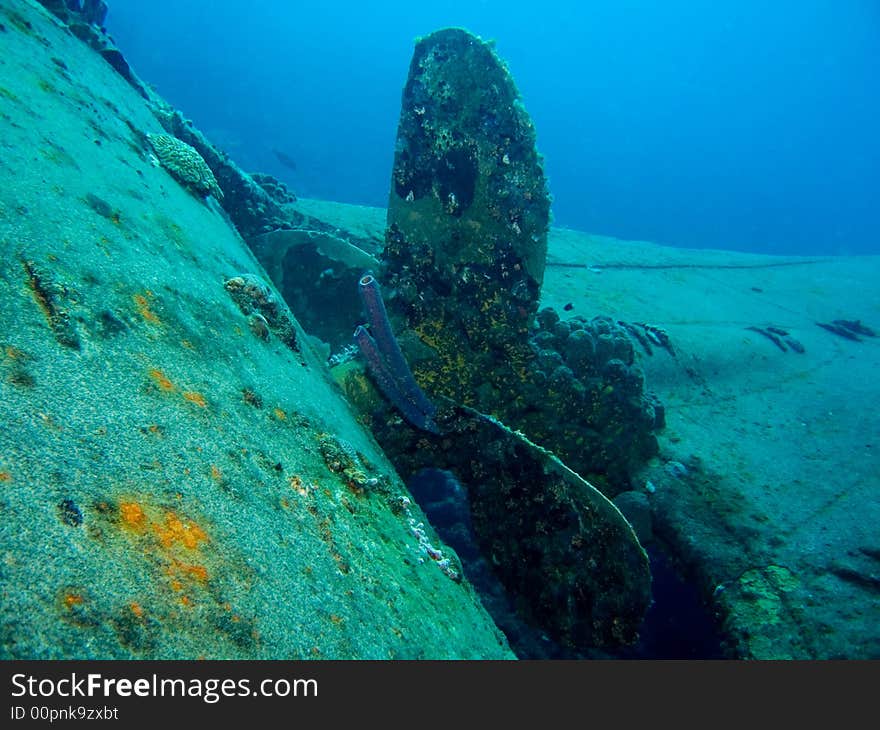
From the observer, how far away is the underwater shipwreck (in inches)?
58.9

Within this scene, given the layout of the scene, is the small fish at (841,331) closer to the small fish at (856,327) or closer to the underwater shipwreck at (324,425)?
the small fish at (856,327)

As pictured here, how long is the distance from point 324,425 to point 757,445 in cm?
571

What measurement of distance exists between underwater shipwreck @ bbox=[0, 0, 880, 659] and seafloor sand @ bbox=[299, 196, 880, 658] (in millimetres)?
64

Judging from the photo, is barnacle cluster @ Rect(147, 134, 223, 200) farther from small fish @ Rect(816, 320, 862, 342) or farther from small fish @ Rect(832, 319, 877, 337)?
small fish @ Rect(832, 319, 877, 337)

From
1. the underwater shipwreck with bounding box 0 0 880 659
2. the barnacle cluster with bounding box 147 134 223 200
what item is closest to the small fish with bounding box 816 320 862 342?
the underwater shipwreck with bounding box 0 0 880 659

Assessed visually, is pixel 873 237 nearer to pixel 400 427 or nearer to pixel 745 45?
pixel 745 45

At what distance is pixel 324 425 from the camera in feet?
9.91

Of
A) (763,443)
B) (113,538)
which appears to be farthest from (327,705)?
(763,443)

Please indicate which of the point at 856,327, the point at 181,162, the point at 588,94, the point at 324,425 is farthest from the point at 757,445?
the point at 588,94

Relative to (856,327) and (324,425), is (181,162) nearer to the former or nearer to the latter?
(324,425)

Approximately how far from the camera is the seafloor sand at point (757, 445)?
12.9 feet

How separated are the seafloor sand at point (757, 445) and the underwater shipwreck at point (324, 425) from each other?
6 cm

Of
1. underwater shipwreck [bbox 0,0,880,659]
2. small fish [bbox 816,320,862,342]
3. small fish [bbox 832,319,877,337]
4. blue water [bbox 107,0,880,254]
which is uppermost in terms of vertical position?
blue water [bbox 107,0,880,254]

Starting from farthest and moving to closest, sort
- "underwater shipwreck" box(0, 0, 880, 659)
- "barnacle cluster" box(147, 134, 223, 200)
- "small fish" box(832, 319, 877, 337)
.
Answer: "small fish" box(832, 319, 877, 337) → "barnacle cluster" box(147, 134, 223, 200) → "underwater shipwreck" box(0, 0, 880, 659)
